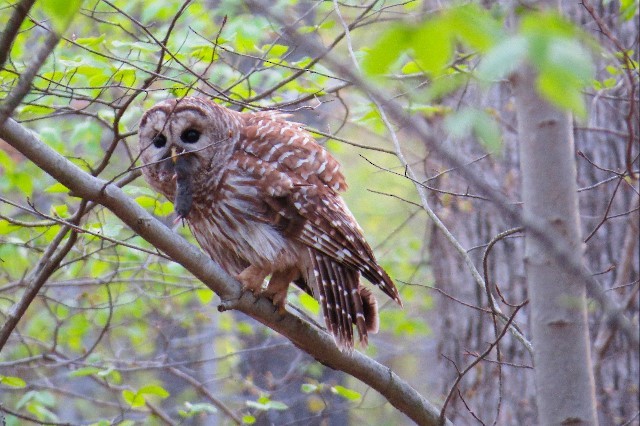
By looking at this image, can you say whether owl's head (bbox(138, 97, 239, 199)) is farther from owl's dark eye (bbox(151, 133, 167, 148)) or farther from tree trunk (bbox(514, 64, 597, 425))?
tree trunk (bbox(514, 64, 597, 425))

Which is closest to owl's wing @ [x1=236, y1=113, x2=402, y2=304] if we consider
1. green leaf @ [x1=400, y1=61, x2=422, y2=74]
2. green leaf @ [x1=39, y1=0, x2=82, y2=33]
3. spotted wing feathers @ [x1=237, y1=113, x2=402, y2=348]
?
spotted wing feathers @ [x1=237, y1=113, x2=402, y2=348]

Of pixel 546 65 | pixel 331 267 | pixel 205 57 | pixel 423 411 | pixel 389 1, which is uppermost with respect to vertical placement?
pixel 389 1

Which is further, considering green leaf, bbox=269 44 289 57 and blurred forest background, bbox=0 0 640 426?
green leaf, bbox=269 44 289 57

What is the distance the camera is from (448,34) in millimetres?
1352

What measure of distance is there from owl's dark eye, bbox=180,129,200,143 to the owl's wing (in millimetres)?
237

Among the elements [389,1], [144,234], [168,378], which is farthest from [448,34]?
[168,378]

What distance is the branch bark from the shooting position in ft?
8.74

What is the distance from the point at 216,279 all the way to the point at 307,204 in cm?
88

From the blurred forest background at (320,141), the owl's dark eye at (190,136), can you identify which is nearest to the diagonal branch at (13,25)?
the blurred forest background at (320,141)

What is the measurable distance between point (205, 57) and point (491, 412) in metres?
3.37

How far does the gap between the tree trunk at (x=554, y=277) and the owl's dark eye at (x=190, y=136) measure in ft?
7.91

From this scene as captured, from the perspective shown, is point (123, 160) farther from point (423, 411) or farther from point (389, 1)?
point (423, 411)

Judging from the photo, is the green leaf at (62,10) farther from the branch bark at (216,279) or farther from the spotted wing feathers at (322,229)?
the spotted wing feathers at (322,229)

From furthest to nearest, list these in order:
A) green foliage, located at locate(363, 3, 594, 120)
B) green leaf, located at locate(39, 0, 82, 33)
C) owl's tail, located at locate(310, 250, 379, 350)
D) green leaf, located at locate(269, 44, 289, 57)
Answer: green leaf, located at locate(269, 44, 289, 57), owl's tail, located at locate(310, 250, 379, 350), green leaf, located at locate(39, 0, 82, 33), green foliage, located at locate(363, 3, 594, 120)
